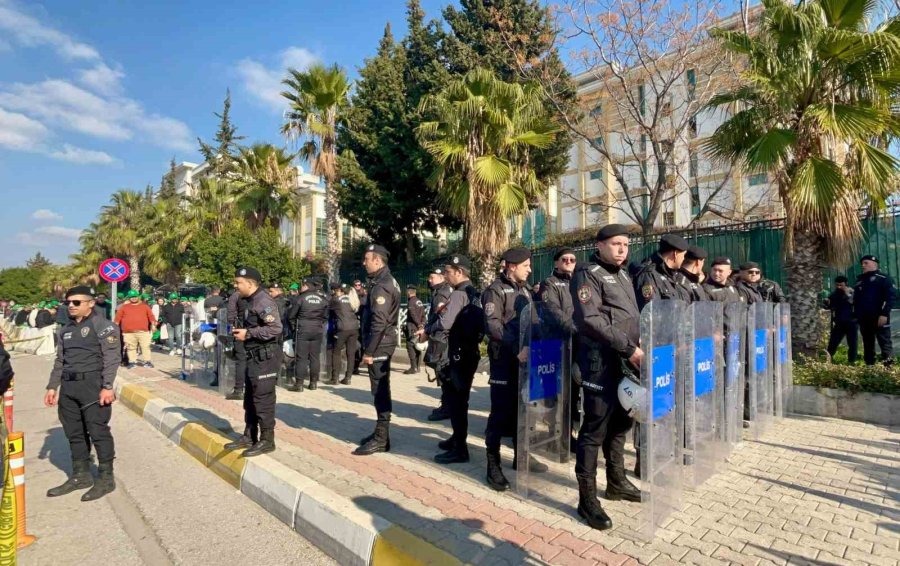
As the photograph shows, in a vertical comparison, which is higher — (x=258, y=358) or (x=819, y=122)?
(x=819, y=122)

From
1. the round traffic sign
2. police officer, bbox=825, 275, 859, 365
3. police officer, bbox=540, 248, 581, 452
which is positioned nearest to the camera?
police officer, bbox=540, 248, 581, 452

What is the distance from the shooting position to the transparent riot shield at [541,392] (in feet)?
12.9

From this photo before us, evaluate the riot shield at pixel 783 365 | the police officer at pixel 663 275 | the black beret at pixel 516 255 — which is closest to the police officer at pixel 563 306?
the black beret at pixel 516 255

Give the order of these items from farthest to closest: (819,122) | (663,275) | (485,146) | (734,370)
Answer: (485,146) < (819,122) < (734,370) < (663,275)

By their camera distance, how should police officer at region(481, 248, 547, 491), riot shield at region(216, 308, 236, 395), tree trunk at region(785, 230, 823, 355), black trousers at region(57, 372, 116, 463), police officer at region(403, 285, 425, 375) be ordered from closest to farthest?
police officer at region(481, 248, 547, 491) → black trousers at region(57, 372, 116, 463) → tree trunk at region(785, 230, 823, 355) → riot shield at region(216, 308, 236, 395) → police officer at region(403, 285, 425, 375)

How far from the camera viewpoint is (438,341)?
4.90 meters

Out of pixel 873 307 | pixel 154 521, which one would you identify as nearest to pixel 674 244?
pixel 154 521

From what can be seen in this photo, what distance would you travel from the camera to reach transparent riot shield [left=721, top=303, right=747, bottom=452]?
488 cm

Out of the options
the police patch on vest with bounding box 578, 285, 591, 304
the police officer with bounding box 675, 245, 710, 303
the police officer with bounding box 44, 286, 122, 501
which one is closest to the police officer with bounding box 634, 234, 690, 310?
the police officer with bounding box 675, 245, 710, 303

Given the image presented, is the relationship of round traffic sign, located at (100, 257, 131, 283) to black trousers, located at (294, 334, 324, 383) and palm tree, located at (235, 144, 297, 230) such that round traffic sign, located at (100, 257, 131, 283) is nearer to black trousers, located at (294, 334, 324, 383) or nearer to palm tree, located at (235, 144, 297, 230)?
black trousers, located at (294, 334, 324, 383)

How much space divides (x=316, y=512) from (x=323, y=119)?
17479 millimetres

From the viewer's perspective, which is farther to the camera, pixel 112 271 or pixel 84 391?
pixel 112 271

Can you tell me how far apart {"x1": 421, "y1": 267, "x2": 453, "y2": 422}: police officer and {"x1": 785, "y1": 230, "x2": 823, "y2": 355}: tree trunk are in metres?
5.41

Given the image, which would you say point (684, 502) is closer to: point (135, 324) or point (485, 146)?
point (485, 146)
